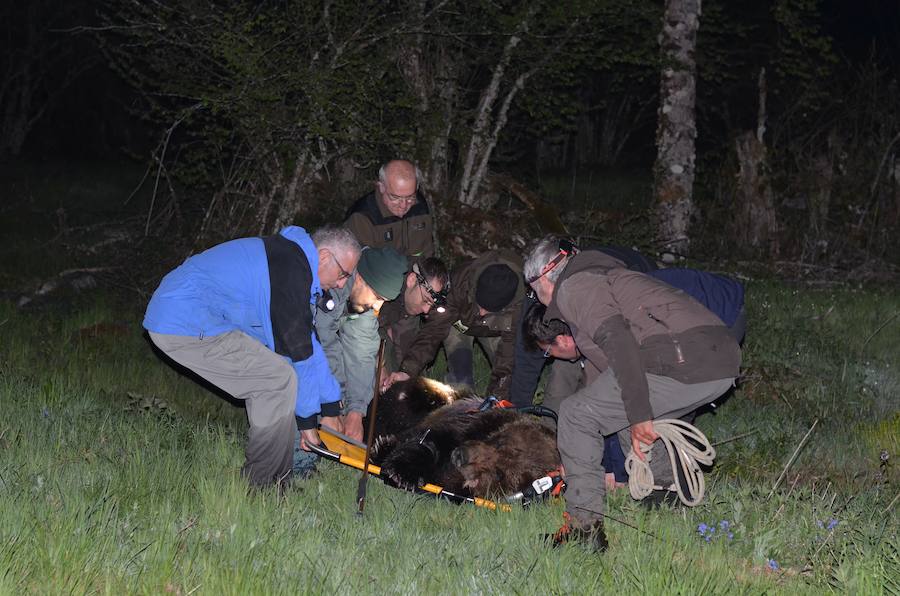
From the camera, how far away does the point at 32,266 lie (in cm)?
1298

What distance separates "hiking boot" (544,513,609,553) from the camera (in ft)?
15.6

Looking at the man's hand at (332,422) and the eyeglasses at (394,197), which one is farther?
the eyeglasses at (394,197)

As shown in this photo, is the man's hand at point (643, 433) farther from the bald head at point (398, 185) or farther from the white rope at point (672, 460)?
the bald head at point (398, 185)

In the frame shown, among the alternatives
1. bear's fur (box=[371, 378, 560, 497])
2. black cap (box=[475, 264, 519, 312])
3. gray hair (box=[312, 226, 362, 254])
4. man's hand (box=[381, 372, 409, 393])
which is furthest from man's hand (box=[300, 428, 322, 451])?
black cap (box=[475, 264, 519, 312])

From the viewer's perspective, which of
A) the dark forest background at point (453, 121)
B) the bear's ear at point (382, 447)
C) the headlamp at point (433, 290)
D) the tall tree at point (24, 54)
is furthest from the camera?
→ the tall tree at point (24, 54)

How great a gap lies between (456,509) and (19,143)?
95.1 ft

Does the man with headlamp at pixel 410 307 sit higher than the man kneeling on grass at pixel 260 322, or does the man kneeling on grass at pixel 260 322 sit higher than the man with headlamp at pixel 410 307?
the man kneeling on grass at pixel 260 322

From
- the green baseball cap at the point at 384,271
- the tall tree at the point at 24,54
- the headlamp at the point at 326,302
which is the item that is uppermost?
the green baseball cap at the point at 384,271

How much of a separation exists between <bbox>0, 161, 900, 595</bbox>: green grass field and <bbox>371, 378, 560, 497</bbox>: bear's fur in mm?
195

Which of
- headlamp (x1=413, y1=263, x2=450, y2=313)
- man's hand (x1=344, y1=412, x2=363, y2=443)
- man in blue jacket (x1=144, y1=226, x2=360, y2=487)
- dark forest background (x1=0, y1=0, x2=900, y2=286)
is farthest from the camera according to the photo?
dark forest background (x1=0, y1=0, x2=900, y2=286)

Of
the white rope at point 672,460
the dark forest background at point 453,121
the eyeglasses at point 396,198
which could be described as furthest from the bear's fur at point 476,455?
the dark forest background at point 453,121

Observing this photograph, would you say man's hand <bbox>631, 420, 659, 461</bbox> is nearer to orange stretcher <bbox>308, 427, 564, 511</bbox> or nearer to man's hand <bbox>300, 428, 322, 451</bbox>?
orange stretcher <bbox>308, 427, 564, 511</bbox>

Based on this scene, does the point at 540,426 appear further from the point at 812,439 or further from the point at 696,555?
the point at 812,439

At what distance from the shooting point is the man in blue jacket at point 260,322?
5270mm
